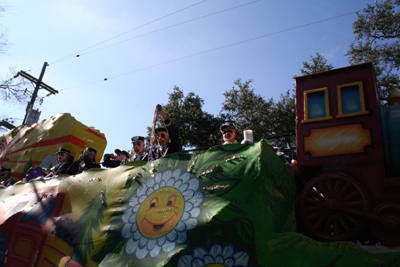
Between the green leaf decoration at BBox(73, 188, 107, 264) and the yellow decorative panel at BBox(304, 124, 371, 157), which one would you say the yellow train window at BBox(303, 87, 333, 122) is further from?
the green leaf decoration at BBox(73, 188, 107, 264)

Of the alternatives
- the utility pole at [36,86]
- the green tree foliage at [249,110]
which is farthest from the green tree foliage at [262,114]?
the utility pole at [36,86]

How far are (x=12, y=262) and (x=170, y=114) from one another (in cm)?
1513

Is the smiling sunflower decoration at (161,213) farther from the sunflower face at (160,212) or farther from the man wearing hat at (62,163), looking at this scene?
the man wearing hat at (62,163)

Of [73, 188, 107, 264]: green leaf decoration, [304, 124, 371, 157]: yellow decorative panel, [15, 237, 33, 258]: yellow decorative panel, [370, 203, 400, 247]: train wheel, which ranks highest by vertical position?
[304, 124, 371, 157]: yellow decorative panel

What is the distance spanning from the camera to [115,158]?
5609 mm

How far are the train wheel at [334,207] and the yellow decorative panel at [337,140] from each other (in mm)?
263

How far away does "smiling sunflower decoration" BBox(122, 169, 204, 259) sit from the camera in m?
2.64

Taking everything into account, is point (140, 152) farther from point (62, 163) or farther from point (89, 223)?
point (62, 163)

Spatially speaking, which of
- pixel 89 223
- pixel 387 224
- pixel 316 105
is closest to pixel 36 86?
pixel 89 223

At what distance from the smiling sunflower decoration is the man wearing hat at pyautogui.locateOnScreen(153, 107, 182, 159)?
0.97m

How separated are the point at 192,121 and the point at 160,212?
15.9 meters

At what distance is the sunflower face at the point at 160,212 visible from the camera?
2756 millimetres

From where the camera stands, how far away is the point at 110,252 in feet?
9.79

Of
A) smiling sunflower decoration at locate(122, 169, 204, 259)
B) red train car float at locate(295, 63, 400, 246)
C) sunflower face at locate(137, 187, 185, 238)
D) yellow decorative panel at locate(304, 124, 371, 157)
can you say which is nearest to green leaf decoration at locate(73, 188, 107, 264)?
smiling sunflower decoration at locate(122, 169, 204, 259)
